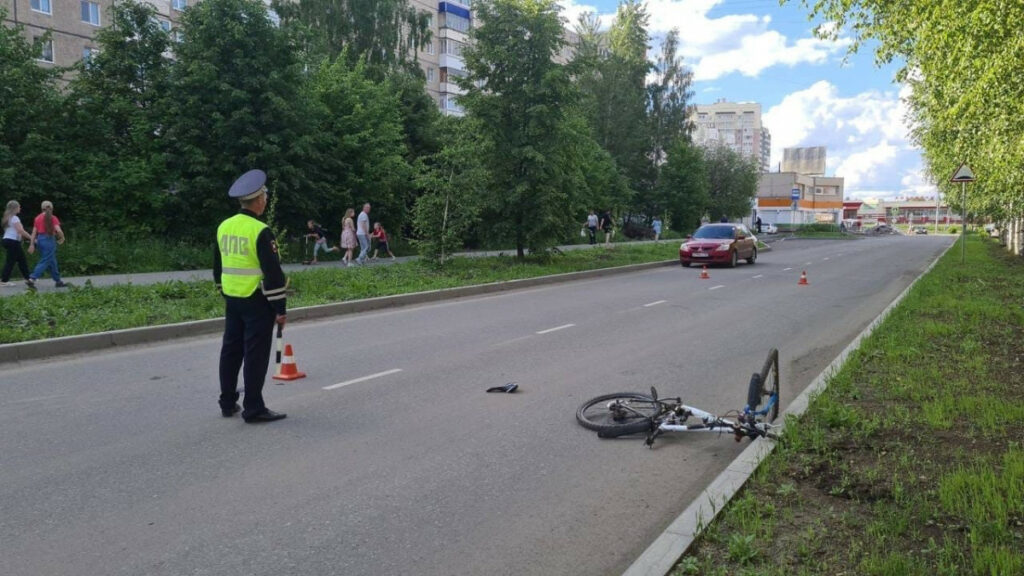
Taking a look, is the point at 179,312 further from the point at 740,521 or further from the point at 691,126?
the point at 691,126

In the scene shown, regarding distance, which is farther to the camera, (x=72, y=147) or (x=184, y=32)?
(x=184, y=32)

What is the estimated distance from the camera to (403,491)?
15.3 ft

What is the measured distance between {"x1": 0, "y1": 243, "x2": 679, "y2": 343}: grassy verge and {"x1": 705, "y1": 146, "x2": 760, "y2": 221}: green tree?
48.3 metres

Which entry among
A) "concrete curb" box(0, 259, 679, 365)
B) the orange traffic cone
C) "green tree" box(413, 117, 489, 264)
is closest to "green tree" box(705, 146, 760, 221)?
"green tree" box(413, 117, 489, 264)

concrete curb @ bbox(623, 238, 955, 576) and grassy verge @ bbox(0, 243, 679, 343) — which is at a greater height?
concrete curb @ bbox(623, 238, 955, 576)

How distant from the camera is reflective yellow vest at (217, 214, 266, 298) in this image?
613cm

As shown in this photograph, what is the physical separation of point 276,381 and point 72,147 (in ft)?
62.5

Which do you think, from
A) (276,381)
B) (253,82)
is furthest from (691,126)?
(276,381)

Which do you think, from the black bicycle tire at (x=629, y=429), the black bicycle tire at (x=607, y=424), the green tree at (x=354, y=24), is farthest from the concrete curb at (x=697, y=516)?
the green tree at (x=354, y=24)

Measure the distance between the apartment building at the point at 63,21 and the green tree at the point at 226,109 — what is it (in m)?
18.7

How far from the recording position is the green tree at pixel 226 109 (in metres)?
23.3

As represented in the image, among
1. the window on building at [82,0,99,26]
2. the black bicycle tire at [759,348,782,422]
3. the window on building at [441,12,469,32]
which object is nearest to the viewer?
the black bicycle tire at [759,348,782,422]

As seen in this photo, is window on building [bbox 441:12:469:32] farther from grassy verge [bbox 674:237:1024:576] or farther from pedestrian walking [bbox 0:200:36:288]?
grassy verge [bbox 674:237:1024:576]

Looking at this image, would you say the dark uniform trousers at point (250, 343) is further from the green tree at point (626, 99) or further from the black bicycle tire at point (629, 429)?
the green tree at point (626, 99)
